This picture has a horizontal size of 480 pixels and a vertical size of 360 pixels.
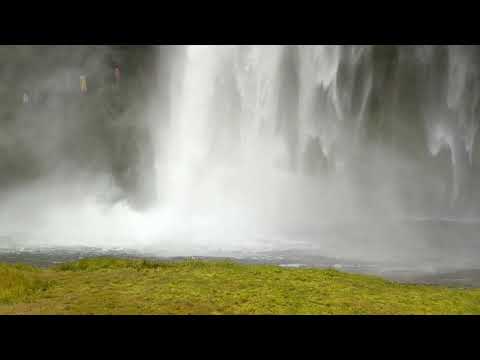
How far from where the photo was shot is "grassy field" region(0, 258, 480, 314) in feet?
36.8

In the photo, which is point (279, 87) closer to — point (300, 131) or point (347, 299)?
point (300, 131)

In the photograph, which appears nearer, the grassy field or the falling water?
the grassy field

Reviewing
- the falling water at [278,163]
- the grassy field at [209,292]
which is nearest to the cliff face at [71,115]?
the falling water at [278,163]

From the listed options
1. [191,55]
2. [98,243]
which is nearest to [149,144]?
[191,55]

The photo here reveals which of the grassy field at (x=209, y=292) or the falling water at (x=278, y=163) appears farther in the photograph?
the falling water at (x=278, y=163)

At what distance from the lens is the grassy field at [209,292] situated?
11.2 m

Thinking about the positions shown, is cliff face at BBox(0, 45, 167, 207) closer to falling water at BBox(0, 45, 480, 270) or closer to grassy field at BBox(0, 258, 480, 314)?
falling water at BBox(0, 45, 480, 270)

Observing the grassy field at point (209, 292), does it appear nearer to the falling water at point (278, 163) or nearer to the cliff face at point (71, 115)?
the falling water at point (278, 163)

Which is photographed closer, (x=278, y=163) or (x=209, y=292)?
(x=209, y=292)

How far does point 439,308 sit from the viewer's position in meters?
12.0

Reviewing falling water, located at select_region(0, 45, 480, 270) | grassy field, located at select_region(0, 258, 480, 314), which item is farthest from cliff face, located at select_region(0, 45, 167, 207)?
grassy field, located at select_region(0, 258, 480, 314)

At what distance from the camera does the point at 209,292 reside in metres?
12.4

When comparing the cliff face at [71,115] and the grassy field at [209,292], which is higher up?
the cliff face at [71,115]

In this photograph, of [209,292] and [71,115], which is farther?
[71,115]
